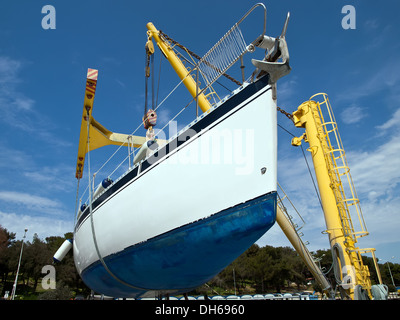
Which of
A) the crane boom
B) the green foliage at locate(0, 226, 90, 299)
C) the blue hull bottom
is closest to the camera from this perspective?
the blue hull bottom

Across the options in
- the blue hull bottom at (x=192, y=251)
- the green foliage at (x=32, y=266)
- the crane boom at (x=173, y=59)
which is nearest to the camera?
the blue hull bottom at (x=192, y=251)

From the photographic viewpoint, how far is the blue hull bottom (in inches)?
196

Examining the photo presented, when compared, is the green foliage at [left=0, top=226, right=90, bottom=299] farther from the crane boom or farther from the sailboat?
the sailboat

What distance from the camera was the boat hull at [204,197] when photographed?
505 centimetres

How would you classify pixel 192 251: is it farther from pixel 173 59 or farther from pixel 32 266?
pixel 32 266

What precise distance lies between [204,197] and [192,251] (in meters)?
1.14

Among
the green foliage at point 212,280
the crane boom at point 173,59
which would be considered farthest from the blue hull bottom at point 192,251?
the green foliage at point 212,280

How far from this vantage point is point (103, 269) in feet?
23.9

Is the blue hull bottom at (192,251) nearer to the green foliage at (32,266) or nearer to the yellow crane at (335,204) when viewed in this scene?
the yellow crane at (335,204)

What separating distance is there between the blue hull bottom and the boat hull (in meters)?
0.02

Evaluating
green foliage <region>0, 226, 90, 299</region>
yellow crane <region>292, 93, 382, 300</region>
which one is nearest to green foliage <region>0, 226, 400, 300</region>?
green foliage <region>0, 226, 90, 299</region>

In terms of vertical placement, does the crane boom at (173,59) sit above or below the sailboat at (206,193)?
above

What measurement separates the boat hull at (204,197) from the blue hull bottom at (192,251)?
0.02 m
